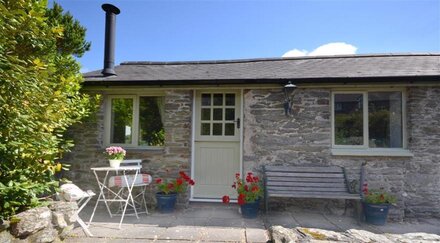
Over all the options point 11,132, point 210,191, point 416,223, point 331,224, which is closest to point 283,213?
Answer: point 331,224

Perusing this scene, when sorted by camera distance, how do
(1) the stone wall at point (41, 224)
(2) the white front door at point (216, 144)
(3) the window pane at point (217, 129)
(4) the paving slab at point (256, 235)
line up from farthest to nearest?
(3) the window pane at point (217, 129) < (2) the white front door at point (216, 144) < (4) the paving slab at point (256, 235) < (1) the stone wall at point (41, 224)

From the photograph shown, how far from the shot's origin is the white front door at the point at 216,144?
6180 mm

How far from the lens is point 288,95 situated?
5.55m

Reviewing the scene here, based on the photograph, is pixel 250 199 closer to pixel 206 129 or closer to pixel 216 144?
pixel 216 144

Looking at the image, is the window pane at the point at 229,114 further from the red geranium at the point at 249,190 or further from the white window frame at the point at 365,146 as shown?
the white window frame at the point at 365,146

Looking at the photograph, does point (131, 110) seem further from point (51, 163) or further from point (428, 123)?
point (428, 123)

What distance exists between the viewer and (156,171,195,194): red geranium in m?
5.57

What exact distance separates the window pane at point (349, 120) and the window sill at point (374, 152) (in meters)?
0.25

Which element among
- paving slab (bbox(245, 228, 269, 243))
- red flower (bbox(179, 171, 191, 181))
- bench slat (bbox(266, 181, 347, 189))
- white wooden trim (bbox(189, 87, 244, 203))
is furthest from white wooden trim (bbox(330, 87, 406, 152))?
red flower (bbox(179, 171, 191, 181))

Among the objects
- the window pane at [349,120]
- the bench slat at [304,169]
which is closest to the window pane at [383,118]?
the window pane at [349,120]

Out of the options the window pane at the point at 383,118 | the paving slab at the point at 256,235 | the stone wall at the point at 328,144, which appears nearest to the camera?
the paving slab at the point at 256,235

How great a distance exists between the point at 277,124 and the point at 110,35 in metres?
5.09

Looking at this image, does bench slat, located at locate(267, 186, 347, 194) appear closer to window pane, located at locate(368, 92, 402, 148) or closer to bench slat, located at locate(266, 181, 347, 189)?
bench slat, located at locate(266, 181, 347, 189)

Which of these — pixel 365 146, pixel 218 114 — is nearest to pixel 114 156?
pixel 218 114
